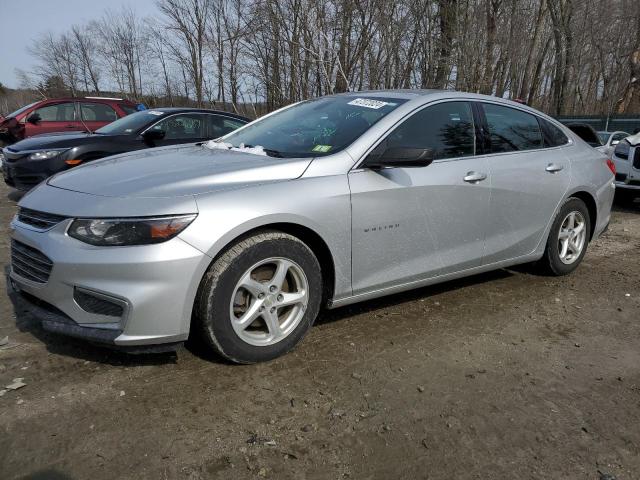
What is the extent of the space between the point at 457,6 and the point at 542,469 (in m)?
17.7

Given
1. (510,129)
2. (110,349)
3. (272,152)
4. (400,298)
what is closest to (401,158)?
(272,152)

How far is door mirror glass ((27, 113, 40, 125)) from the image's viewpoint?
34.0 ft

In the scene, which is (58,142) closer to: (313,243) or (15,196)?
(15,196)

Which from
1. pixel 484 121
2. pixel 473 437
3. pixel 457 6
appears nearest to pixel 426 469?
pixel 473 437

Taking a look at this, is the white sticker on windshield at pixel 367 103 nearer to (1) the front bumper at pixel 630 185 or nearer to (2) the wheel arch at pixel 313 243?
(2) the wheel arch at pixel 313 243

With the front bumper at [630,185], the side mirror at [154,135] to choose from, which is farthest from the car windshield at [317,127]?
the front bumper at [630,185]

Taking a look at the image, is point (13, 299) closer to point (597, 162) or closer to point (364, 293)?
point (364, 293)

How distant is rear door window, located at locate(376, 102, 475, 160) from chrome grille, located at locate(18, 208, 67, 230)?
6.40ft

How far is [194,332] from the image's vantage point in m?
2.79

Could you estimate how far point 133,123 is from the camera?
23.8 feet

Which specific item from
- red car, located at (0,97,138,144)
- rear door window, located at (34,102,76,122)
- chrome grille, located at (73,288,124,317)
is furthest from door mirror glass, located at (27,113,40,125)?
chrome grille, located at (73,288,124,317)

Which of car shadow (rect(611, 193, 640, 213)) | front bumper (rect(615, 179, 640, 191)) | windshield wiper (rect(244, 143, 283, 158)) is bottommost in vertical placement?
car shadow (rect(611, 193, 640, 213))

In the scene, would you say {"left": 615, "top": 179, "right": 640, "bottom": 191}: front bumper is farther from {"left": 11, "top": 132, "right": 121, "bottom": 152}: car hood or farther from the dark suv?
{"left": 11, "top": 132, "right": 121, "bottom": 152}: car hood

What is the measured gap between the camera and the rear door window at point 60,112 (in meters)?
10.6
